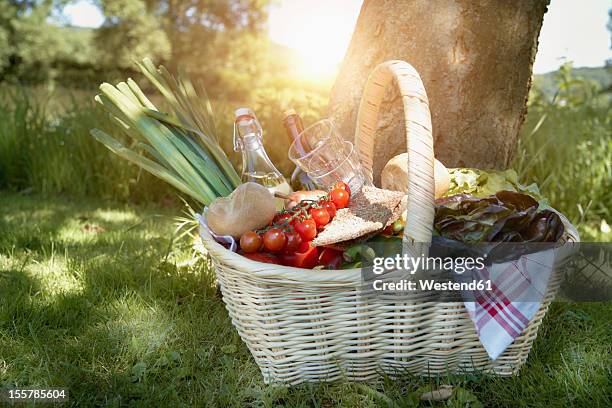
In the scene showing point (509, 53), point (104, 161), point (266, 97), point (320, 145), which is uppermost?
point (509, 53)

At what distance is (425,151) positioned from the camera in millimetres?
1476

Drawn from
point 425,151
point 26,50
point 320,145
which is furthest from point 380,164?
point 26,50

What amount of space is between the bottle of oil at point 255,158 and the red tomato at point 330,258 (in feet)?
1.54

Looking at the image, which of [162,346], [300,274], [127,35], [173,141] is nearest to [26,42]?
[127,35]

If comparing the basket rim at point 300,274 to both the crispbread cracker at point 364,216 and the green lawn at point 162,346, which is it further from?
the green lawn at point 162,346

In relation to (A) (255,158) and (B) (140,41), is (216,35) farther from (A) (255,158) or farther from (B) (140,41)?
(A) (255,158)

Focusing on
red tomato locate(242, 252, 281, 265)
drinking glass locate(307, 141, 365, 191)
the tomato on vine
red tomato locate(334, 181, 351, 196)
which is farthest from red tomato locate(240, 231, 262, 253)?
drinking glass locate(307, 141, 365, 191)

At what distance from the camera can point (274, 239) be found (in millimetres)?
1609

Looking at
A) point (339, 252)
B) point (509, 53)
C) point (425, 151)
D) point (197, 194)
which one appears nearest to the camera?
point (425, 151)

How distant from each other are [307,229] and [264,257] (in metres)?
0.16

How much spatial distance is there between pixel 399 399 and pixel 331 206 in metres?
0.60

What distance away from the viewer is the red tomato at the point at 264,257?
1.65 metres

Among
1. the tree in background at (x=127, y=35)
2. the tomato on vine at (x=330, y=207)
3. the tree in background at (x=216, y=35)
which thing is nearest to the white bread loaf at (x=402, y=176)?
the tomato on vine at (x=330, y=207)

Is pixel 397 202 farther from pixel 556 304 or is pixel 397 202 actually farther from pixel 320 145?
pixel 556 304
